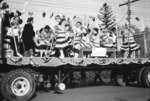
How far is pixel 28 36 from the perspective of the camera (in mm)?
9805

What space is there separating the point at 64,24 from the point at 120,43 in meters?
3.32

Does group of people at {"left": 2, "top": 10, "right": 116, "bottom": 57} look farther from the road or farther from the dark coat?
the road

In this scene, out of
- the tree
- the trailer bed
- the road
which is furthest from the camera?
the tree

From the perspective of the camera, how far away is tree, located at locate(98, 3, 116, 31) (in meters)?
12.1

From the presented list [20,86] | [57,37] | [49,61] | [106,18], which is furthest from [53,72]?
[106,18]

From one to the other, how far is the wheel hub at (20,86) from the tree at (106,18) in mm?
7012

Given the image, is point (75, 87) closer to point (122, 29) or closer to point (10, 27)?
point (10, 27)

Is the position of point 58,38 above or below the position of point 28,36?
below

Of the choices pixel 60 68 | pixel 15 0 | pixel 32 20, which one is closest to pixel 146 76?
pixel 60 68

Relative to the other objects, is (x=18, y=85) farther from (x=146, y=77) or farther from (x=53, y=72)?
(x=146, y=77)

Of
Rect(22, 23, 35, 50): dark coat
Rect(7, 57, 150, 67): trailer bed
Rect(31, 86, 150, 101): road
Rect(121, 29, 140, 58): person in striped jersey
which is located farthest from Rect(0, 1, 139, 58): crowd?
Rect(31, 86, 150, 101): road

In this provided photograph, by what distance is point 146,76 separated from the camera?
909 centimetres

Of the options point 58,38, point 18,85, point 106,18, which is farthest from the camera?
point 106,18

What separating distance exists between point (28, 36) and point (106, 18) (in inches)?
185
